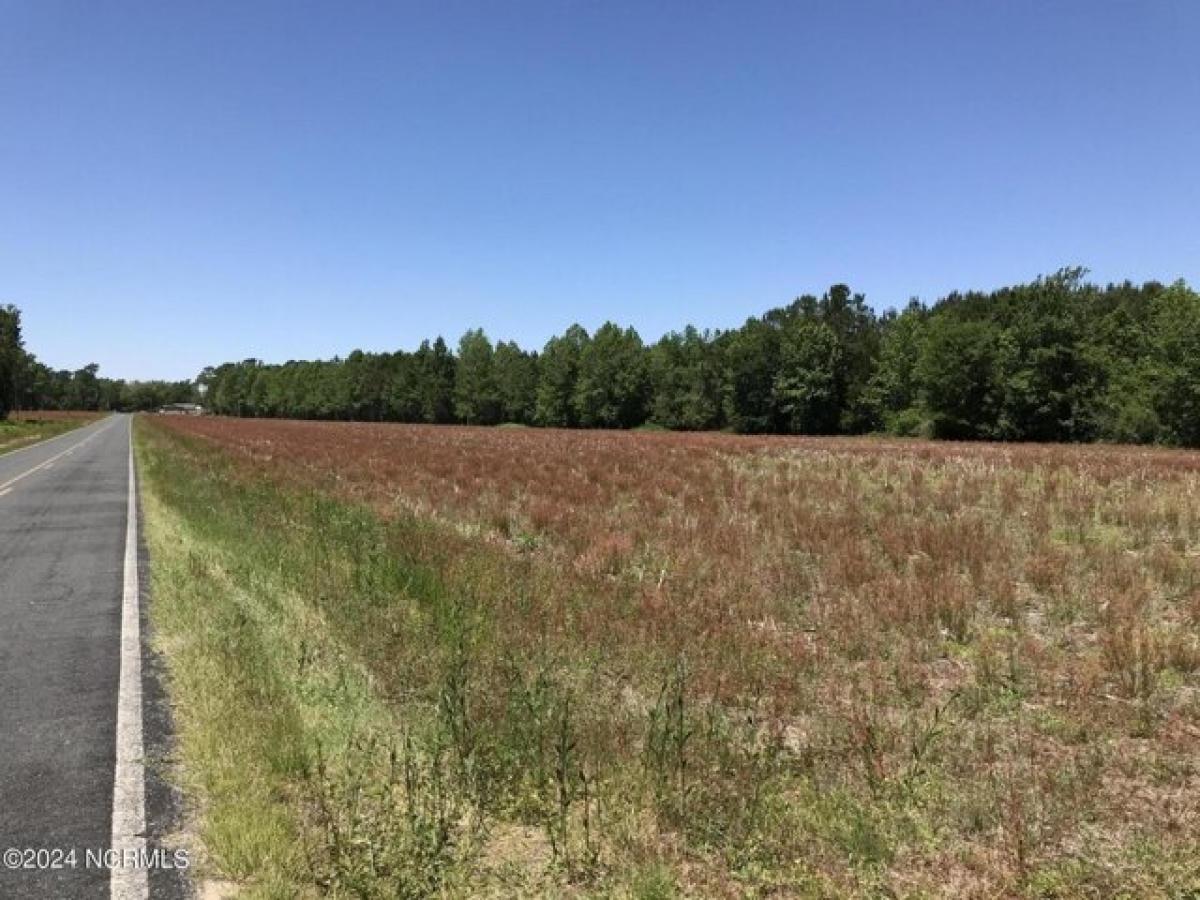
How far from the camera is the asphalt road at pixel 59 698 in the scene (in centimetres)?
376

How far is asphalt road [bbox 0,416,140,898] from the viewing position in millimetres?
3756

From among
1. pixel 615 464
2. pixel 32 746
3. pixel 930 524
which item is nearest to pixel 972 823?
pixel 32 746

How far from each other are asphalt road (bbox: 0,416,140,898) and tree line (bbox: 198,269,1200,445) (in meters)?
56.0

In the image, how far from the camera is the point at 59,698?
226 inches

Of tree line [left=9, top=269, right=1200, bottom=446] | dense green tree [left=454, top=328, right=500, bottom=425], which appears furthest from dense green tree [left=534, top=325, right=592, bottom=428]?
dense green tree [left=454, top=328, right=500, bottom=425]

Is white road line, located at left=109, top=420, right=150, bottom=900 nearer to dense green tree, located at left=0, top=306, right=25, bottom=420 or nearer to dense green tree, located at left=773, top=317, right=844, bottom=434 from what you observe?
dense green tree, located at left=773, top=317, right=844, bottom=434

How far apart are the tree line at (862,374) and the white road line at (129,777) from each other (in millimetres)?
56353

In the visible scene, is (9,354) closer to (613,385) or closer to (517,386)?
(517,386)

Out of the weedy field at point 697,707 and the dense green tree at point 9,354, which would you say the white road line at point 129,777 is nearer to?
the weedy field at point 697,707

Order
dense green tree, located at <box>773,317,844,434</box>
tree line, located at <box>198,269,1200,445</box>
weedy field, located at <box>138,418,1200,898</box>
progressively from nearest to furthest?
weedy field, located at <box>138,418,1200,898</box> → tree line, located at <box>198,269,1200,445</box> → dense green tree, located at <box>773,317,844,434</box>

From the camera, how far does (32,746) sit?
4.89m

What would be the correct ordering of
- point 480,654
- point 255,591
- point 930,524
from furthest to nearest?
point 930,524 → point 255,591 → point 480,654

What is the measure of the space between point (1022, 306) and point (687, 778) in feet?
226

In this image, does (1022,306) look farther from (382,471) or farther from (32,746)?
(32,746)
